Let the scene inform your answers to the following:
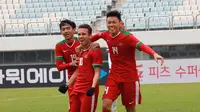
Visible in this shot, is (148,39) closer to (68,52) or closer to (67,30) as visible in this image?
(68,52)

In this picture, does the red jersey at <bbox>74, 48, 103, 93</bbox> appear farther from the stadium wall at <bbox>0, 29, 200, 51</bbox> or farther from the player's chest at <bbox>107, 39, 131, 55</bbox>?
the stadium wall at <bbox>0, 29, 200, 51</bbox>

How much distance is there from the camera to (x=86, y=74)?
791cm

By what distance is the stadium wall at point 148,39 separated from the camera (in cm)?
2420

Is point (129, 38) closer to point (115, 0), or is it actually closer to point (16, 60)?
point (16, 60)

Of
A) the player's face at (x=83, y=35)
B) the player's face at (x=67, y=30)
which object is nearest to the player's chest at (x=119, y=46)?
the player's face at (x=83, y=35)

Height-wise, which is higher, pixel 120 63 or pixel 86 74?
pixel 120 63

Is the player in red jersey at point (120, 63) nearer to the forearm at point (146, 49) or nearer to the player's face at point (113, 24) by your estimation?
the player's face at point (113, 24)

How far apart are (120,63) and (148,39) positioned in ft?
52.8

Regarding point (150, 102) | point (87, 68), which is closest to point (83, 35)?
point (87, 68)

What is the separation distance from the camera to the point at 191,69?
2219cm

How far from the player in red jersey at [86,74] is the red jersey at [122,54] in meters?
0.34

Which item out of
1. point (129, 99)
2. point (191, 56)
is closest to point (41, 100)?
point (129, 99)

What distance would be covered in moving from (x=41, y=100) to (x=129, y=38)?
8992 mm

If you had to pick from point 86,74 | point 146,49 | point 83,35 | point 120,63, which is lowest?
point 86,74
